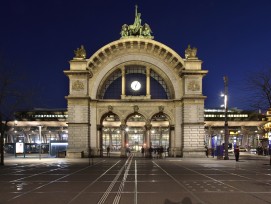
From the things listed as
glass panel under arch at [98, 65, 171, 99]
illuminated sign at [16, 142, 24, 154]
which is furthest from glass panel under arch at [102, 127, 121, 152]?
glass panel under arch at [98, 65, 171, 99]

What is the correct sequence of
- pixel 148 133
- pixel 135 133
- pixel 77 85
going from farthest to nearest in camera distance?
pixel 135 133
pixel 148 133
pixel 77 85

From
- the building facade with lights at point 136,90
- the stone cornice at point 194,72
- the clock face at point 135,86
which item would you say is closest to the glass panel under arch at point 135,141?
the building facade with lights at point 136,90

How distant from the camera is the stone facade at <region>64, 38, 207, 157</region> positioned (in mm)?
67188

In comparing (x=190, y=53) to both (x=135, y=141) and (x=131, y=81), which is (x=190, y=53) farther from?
(x=135, y=141)

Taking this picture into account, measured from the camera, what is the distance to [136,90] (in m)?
71.1

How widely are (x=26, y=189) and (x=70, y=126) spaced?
146 ft

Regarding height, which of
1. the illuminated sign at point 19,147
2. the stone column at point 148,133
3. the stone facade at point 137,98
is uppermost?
the stone facade at point 137,98

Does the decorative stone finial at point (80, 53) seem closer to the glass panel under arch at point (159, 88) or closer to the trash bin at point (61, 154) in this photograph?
the glass panel under arch at point (159, 88)

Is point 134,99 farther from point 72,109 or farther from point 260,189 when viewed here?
Result: point 260,189

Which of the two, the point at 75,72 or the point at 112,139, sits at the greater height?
the point at 75,72

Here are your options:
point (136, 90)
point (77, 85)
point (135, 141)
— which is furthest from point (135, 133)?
point (77, 85)

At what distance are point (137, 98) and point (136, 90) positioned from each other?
1955mm

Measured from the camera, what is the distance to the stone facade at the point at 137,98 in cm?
6719

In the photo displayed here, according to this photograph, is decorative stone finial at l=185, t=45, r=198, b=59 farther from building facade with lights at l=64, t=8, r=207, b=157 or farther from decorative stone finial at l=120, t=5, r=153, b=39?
decorative stone finial at l=120, t=5, r=153, b=39
